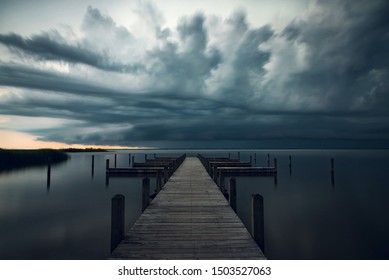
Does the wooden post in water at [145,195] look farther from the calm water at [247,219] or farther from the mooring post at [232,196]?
the mooring post at [232,196]

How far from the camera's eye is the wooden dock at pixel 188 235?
5355 mm

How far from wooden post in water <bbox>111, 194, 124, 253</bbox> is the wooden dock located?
189 mm

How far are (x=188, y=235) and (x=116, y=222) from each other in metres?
1.96

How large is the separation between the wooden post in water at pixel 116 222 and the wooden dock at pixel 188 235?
19 centimetres

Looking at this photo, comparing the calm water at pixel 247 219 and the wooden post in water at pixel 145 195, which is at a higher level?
the wooden post in water at pixel 145 195

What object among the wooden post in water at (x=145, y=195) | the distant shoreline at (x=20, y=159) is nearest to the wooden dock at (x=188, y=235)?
the wooden post in water at (x=145, y=195)

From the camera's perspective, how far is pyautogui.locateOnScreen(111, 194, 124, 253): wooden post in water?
5824 millimetres

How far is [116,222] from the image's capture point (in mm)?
5969

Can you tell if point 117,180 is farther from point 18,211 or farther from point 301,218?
point 301,218

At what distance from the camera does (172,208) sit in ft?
29.7

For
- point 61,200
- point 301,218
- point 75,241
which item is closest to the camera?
point 75,241
